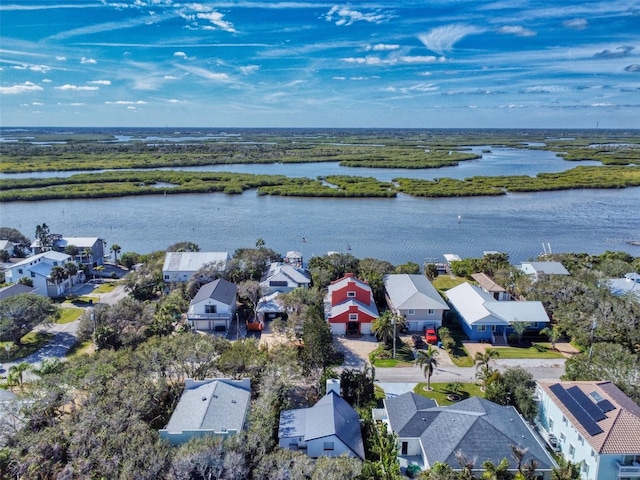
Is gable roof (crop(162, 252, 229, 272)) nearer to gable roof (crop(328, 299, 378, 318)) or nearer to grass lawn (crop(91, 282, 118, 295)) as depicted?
grass lawn (crop(91, 282, 118, 295))

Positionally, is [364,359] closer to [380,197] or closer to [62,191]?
[380,197]

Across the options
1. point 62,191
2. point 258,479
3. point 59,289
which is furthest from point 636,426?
point 62,191

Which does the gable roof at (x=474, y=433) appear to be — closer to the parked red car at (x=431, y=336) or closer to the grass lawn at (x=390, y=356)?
the grass lawn at (x=390, y=356)

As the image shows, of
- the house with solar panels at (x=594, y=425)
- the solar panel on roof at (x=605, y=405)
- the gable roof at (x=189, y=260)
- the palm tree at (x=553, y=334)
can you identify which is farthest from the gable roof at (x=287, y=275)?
the solar panel on roof at (x=605, y=405)

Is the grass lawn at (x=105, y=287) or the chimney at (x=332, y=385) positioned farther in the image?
the grass lawn at (x=105, y=287)

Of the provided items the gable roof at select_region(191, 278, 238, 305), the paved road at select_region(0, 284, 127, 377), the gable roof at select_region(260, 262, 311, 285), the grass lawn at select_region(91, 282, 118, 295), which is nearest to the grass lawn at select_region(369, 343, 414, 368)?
the gable roof at select_region(260, 262, 311, 285)

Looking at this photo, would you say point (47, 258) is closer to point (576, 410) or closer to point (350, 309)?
point (350, 309)

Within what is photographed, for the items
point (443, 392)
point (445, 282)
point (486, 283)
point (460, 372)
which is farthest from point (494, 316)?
point (445, 282)
